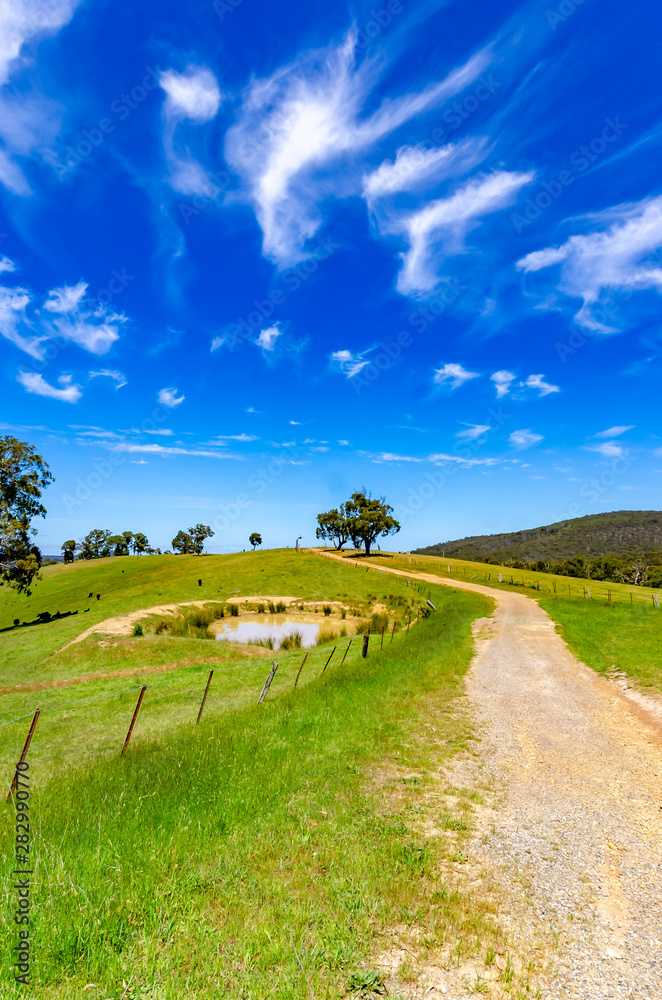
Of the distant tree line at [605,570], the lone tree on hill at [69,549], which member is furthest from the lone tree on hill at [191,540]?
the distant tree line at [605,570]

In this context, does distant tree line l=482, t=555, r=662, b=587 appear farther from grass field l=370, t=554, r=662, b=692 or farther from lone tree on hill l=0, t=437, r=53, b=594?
lone tree on hill l=0, t=437, r=53, b=594

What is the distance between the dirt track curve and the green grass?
3.22 ft

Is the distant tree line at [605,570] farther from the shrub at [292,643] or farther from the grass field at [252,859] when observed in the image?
the grass field at [252,859]

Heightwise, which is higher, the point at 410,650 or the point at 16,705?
the point at 410,650

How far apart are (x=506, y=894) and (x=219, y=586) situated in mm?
68827

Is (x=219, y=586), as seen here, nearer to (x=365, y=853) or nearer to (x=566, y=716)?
(x=566, y=716)

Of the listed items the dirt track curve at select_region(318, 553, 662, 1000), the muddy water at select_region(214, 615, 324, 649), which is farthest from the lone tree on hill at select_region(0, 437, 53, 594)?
the dirt track curve at select_region(318, 553, 662, 1000)

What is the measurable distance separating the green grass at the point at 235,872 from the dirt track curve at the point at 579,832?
98 cm

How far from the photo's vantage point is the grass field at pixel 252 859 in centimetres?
535

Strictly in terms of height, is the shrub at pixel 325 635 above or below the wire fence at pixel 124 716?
below

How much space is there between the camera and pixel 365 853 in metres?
7.62

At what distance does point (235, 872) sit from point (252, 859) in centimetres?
51

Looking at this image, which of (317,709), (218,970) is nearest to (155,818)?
(218,970)

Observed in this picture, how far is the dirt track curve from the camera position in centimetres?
569
